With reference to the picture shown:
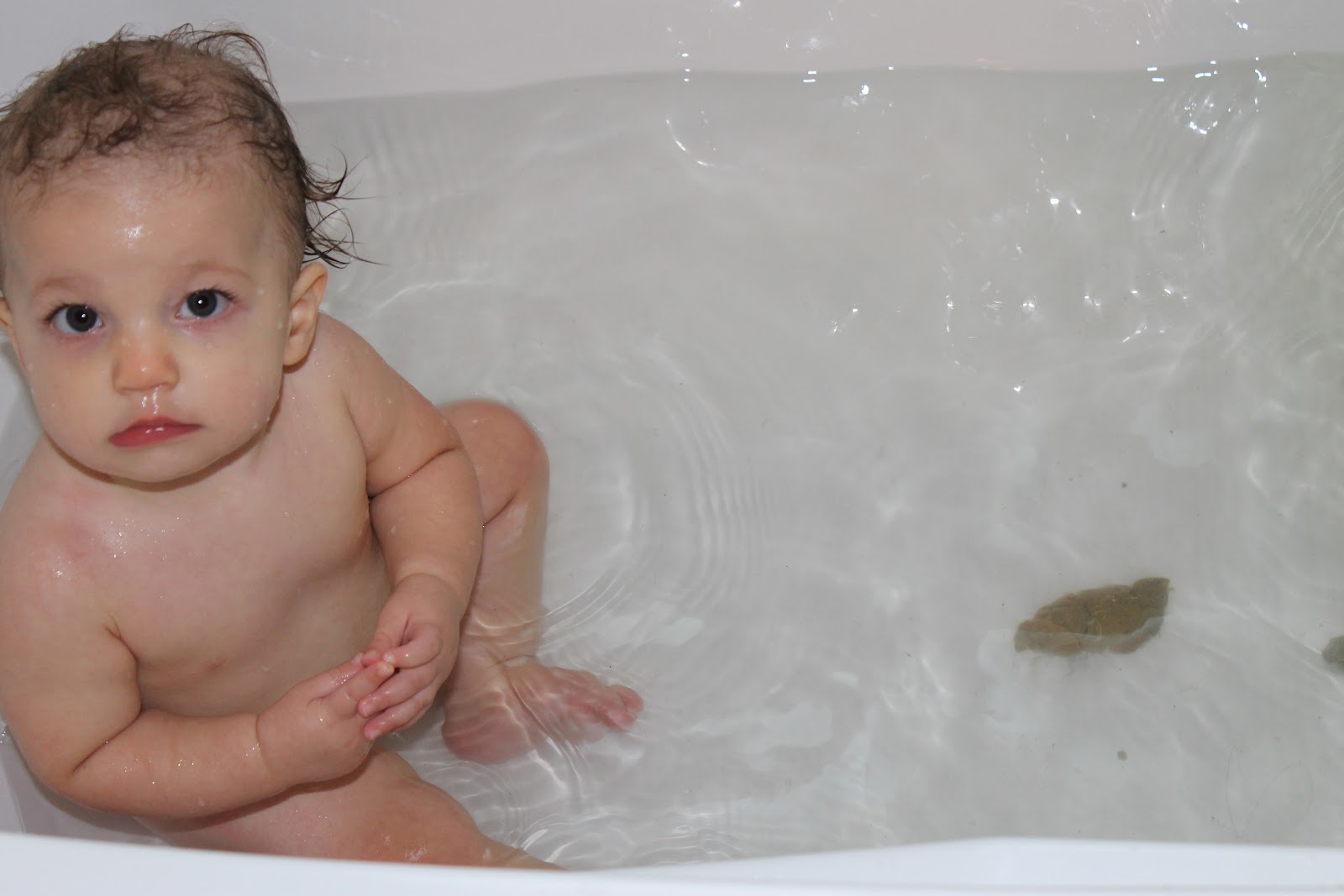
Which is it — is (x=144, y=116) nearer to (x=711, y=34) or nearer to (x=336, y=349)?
(x=336, y=349)

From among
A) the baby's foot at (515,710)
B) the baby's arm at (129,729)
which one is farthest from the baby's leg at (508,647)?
the baby's arm at (129,729)

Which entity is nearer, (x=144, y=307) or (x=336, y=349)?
(x=144, y=307)

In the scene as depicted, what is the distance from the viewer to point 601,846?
109 centimetres

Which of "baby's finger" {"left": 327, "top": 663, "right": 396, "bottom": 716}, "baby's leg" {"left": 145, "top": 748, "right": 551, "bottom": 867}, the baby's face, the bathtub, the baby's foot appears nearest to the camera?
the baby's face

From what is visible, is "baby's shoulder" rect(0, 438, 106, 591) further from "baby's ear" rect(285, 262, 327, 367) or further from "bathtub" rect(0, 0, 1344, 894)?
"bathtub" rect(0, 0, 1344, 894)

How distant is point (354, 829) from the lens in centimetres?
97

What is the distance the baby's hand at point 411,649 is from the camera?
33.9 inches

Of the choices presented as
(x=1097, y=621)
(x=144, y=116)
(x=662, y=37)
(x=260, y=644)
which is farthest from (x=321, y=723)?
(x=662, y=37)

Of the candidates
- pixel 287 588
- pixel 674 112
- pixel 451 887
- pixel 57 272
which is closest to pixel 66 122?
pixel 57 272

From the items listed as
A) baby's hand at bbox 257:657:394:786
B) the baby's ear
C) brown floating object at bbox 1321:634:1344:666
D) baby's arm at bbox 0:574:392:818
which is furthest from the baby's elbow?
brown floating object at bbox 1321:634:1344:666

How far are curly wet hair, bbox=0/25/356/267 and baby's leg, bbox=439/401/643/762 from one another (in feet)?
1.08

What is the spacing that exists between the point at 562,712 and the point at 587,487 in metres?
0.24

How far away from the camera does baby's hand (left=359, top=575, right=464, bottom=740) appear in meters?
0.86

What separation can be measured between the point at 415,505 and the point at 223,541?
6.1 inches
